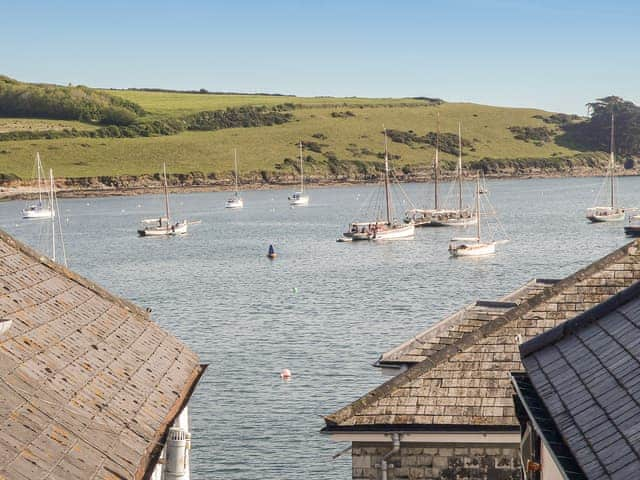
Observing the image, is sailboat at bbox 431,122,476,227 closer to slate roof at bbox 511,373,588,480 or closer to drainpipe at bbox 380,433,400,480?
drainpipe at bbox 380,433,400,480

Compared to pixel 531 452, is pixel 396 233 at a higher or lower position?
lower

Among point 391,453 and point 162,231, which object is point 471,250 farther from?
point 391,453

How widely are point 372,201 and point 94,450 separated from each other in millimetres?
175011

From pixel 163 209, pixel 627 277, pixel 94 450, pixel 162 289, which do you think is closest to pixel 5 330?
pixel 94 450

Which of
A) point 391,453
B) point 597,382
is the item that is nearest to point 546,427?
point 597,382

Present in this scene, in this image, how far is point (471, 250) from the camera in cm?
9806

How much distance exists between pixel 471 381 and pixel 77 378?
677 cm

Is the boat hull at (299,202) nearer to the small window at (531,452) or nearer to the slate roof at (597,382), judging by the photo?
the small window at (531,452)

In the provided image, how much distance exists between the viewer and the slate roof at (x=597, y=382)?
8070 mm

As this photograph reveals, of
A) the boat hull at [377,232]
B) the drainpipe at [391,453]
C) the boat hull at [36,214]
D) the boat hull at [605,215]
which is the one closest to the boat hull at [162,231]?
the boat hull at [377,232]

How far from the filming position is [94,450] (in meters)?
11.6

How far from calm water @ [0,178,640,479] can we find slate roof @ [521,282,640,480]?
2143cm

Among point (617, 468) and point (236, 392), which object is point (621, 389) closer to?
point (617, 468)

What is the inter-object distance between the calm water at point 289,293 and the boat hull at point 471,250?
1459 millimetres
